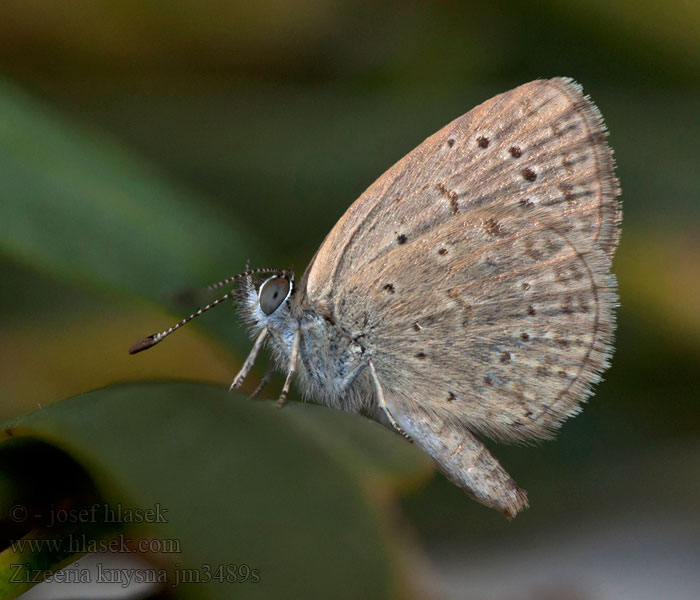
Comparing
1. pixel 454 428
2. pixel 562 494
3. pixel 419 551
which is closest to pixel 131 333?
pixel 454 428

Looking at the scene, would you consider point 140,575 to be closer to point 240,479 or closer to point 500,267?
point 240,479

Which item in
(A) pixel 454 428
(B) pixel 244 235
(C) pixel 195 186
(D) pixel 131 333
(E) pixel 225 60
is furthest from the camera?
(E) pixel 225 60

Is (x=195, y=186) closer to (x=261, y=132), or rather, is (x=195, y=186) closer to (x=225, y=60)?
(x=261, y=132)

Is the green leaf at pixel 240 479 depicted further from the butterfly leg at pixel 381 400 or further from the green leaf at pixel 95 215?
the butterfly leg at pixel 381 400

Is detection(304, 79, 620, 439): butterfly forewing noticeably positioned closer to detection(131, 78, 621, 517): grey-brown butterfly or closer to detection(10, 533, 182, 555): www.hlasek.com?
detection(131, 78, 621, 517): grey-brown butterfly

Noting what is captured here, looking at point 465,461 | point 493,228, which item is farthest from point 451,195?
point 465,461

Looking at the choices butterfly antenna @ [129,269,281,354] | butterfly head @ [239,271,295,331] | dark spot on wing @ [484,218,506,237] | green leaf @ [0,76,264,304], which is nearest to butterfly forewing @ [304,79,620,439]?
dark spot on wing @ [484,218,506,237]
